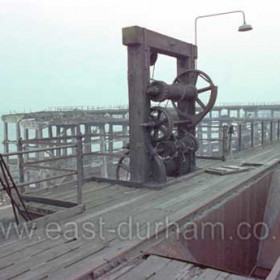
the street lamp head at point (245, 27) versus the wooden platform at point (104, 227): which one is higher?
the street lamp head at point (245, 27)

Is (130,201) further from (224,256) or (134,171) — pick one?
(224,256)

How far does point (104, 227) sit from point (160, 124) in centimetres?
228

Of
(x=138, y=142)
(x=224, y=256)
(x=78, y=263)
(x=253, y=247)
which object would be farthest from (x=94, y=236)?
(x=253, y=247)

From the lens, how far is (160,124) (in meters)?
5.34

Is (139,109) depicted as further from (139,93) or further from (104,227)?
(104,227)

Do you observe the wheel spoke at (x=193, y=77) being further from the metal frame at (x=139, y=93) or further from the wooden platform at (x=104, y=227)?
the wooden platform at (x=104, y=227)

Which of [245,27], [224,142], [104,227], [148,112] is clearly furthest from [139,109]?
[245,27]

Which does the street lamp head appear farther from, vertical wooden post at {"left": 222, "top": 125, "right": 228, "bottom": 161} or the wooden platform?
the wooden platform

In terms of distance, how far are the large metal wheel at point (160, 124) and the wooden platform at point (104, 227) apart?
2.52 feet

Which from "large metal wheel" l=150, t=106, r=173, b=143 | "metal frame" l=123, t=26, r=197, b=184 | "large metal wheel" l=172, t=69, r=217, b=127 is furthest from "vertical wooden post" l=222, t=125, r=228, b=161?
"metal frame" l=123, t=26, r=197, b=184

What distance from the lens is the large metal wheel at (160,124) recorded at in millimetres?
5273

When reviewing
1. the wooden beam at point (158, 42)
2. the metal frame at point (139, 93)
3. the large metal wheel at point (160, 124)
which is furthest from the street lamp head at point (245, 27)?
the large metal wheel at point (160, 124)

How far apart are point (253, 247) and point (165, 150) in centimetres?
204

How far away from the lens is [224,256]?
4340mm
